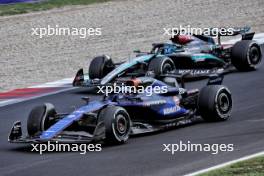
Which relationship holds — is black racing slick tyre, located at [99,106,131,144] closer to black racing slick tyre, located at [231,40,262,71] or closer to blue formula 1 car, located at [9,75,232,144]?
blue formula 1 car, located at [9,75,232,144]

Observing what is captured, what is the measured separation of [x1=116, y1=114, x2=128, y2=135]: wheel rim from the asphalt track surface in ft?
0.76

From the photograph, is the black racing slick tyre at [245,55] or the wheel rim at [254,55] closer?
Result: the black racing slick tyre at [245,55]

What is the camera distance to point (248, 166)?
40.0 feet

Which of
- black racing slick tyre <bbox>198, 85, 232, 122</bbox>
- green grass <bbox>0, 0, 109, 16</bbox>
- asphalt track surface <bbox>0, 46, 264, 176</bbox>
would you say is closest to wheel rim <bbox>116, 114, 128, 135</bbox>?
asphalt track surface <bbox>0, 46, 264, 176</bbox>

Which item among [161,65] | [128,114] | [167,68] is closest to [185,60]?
[167,68]

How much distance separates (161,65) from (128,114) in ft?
18.0

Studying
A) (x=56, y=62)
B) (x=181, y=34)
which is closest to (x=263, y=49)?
(x=181, y=34)

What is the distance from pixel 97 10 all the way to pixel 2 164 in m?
18.9

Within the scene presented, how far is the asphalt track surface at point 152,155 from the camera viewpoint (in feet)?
41.8

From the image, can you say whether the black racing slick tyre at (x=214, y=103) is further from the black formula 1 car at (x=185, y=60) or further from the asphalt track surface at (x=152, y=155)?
the black formula 1 car at (x=185, y=60)

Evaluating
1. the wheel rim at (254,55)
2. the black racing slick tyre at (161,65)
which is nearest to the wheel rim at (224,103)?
the black racing slick tyre at (161,65)

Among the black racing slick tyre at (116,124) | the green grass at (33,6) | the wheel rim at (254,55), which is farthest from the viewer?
the green grass at (33,6)

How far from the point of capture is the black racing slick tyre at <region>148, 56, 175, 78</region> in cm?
1998

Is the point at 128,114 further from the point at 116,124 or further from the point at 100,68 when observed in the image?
the point at 100,68
